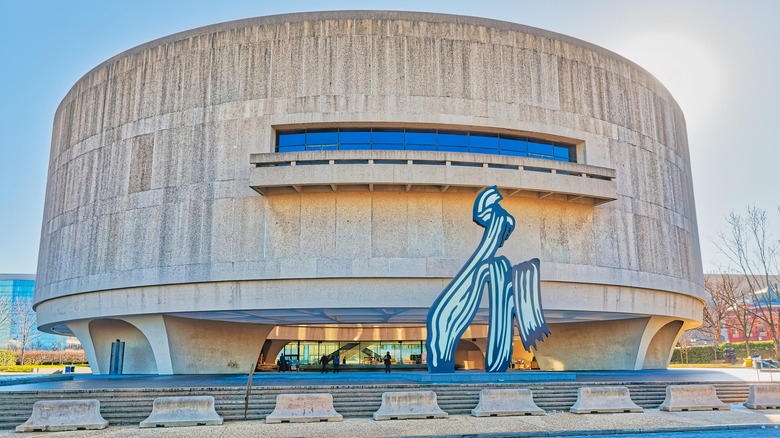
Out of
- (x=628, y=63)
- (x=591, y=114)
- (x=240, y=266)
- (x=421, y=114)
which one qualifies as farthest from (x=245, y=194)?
(x=628, y=63)

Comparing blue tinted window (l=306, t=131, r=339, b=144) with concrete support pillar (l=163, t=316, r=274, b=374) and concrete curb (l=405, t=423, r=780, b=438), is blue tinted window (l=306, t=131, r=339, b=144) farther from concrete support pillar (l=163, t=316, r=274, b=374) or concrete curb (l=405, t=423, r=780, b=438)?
concrete curb (l=405, t=423, r=780, b=438)

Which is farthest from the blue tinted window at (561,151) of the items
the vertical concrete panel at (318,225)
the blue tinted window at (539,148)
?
the vertical concrete panel at (318,225)

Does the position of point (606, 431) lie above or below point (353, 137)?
below

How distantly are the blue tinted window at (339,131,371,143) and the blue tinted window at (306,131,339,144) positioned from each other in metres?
0.23

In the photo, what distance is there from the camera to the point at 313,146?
1119 inches

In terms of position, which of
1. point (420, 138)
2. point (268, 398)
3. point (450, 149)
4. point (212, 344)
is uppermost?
point (420, 138)

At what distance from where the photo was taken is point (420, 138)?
93.6 feet

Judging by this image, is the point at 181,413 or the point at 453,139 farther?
the point at 453,139

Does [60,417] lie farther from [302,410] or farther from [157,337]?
[157,337]

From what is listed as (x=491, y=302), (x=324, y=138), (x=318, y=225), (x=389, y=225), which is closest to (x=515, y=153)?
(x=389, y=225)

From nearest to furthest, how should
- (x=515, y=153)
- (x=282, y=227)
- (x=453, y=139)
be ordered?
(x=282, y=227) → (x=453, y=139) → (x=515, y=153)

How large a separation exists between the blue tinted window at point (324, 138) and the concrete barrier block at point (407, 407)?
15234 millimetres

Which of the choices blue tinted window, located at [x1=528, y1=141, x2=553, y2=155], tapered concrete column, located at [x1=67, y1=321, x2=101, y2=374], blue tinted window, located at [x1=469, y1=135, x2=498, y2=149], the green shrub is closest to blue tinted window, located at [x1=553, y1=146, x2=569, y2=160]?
blue tinted window, located at [x1=528, y1=141, x2=553, y2=155]

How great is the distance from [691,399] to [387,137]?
16516 mm
